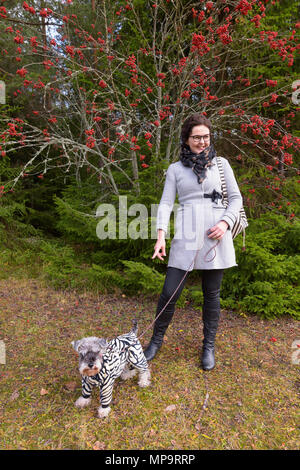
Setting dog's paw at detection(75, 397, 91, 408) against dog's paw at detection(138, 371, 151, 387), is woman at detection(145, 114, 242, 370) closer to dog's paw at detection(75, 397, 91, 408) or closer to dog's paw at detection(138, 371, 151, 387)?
dog's paw at detection(138, 371, 151, 387)

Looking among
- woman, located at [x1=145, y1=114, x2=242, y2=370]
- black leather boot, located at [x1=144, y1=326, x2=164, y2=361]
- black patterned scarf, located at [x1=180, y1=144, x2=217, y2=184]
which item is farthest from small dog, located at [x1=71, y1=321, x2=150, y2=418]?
black patterned scarf, located at [x1=180, y1=144, x2=217, y2=184]

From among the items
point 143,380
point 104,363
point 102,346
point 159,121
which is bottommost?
point 143,380

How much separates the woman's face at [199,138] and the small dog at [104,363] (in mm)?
1616

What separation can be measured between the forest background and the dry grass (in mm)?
700

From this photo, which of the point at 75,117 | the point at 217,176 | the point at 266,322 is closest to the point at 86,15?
the point at 75,117

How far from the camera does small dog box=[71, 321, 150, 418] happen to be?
1.88 meters

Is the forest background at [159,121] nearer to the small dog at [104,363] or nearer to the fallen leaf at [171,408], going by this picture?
the small dog at [104,363]

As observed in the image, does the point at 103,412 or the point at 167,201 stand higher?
the point at 167,201

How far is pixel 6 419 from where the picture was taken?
2129 millimetres

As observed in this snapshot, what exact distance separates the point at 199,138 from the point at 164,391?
2152mm

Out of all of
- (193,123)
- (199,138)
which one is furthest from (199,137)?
(193,123)

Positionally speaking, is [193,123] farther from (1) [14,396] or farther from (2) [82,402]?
(1) [14,396]

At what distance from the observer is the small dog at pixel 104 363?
1.88 metres

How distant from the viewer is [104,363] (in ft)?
6.73
